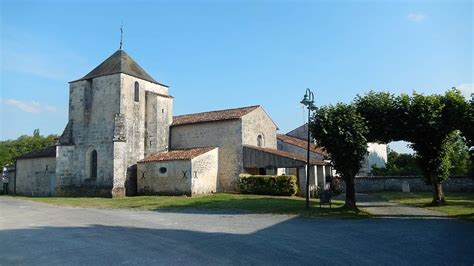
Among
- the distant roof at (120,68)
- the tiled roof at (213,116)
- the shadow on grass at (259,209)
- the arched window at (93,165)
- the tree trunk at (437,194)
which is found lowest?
the shadow on grass at (259,209)

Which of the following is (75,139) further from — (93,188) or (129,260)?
(129,260)

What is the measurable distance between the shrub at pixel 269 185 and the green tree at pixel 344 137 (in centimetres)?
844

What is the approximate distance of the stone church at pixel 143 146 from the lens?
28.9m

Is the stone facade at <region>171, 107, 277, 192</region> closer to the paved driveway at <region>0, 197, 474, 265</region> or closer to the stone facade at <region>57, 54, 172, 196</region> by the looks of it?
the stone facade at <region>57, 54, 172, 196</region>

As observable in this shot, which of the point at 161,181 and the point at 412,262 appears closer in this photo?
the point at 412,262

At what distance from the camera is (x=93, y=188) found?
2969 centimetres

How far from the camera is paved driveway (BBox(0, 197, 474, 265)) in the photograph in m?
8.16

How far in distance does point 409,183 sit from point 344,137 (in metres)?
20.2

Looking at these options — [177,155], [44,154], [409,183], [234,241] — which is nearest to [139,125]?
[177,155]

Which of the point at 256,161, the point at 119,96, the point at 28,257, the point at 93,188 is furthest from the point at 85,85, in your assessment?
the point at 28,257

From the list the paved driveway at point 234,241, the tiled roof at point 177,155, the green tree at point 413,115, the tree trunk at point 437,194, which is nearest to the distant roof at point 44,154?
the tiled roof at point 177,155

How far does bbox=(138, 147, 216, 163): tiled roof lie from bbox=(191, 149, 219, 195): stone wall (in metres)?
0.40

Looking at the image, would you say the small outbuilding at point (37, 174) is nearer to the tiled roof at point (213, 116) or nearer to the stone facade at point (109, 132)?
the stone facade at point (109, 132)

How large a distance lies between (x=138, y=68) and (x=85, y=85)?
14.7 ft
